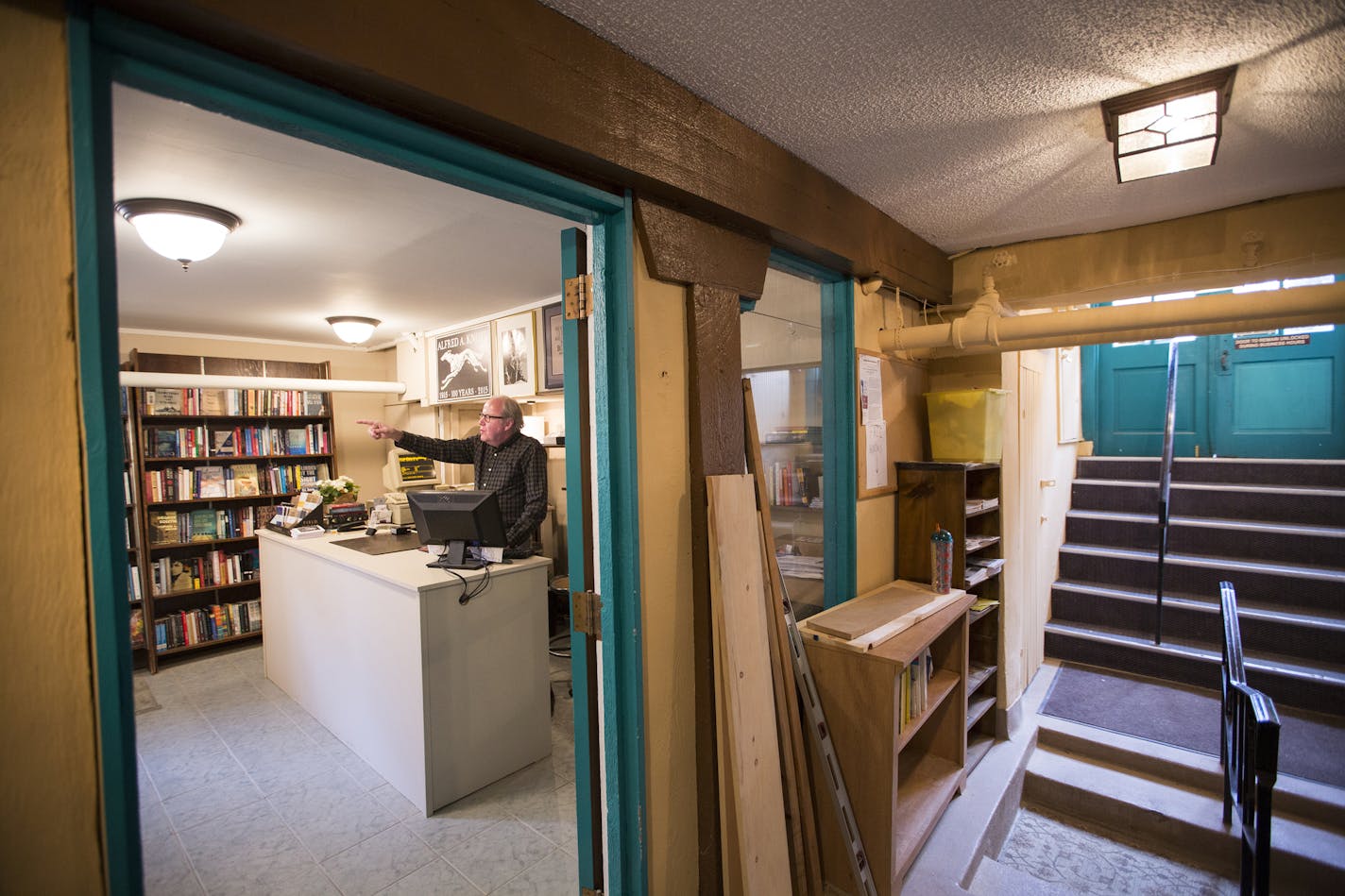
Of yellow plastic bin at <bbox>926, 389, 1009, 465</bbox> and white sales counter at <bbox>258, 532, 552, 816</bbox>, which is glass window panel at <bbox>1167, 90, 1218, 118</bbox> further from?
white sales counter at <bbox>258, 532, 552, 816</bbox>

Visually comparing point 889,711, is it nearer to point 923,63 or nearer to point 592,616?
point 592,616

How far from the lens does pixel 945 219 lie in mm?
2578

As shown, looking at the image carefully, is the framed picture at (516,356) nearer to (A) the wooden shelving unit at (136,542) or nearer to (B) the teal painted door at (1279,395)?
(A) the wooden shelving unit at (136,542)

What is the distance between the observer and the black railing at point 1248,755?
1618 millimetres

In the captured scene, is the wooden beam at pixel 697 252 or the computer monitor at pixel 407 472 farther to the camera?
the computer monitor at pixel 407 472

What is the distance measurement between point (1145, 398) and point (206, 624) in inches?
314

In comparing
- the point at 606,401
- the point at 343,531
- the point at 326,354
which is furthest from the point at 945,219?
the point at 326,354

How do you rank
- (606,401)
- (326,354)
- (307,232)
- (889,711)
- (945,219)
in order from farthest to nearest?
(326,354), (307,232), (945,219), (889,711), (606,401)

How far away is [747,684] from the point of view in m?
1.70

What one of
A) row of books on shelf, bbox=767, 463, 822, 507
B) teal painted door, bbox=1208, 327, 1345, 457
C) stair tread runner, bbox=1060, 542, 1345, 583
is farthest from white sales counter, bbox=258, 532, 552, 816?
teal painted door, bbox=1208, 327, 1345, 457

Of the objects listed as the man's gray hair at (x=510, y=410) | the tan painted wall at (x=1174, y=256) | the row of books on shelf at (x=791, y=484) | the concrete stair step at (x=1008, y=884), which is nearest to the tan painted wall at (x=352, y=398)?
the man's gray hair at (x=510, y=410)

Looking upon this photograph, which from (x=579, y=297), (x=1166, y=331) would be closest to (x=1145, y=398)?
(x=1166, y=331)

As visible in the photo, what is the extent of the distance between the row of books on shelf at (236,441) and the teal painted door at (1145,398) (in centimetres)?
711

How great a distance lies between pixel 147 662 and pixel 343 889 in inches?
139
